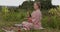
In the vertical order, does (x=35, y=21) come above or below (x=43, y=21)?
above

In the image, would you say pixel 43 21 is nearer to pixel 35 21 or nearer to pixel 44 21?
pixel 44 21

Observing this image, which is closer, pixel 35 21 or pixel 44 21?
pixel 35 21

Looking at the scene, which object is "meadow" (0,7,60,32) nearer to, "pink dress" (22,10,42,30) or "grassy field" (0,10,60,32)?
"grassy field" (0,10,60,32)

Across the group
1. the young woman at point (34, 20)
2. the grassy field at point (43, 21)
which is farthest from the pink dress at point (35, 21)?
the grassy field at point (43, 21)

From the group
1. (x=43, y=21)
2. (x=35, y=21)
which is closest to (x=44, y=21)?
(x=43, y=21)

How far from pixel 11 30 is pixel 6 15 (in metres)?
1.98

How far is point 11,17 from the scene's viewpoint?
9.88m

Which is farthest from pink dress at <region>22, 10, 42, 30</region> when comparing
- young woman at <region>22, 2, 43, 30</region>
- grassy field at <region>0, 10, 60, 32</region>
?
grassy field at <region>0, 10, 60, 32</region>

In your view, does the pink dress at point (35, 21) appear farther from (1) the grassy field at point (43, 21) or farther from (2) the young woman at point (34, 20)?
(1) the grassy field at point (43, 21)

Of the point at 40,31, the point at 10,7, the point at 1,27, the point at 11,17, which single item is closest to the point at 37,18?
the point at 40,31

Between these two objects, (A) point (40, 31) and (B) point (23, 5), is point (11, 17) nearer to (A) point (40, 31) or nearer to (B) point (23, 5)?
(A) point (40, 31)

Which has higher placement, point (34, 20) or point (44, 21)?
point (34, 20)

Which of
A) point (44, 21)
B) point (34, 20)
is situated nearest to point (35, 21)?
point (34, 20)

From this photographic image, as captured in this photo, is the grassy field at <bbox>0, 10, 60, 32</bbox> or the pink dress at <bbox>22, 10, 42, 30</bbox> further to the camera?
the grassy field at <bbox>0, 10, 60, 32</bbox>
